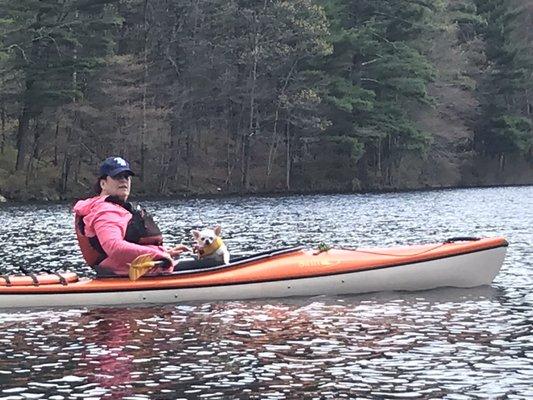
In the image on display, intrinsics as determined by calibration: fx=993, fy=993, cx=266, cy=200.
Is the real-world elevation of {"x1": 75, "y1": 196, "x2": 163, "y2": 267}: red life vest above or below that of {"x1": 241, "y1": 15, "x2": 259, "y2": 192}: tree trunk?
below

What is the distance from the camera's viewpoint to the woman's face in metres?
13.3

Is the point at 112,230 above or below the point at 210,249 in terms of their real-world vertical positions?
above

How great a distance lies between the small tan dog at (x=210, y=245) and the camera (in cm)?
1385

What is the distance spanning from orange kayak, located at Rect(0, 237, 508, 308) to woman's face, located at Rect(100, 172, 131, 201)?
1147 millimetres

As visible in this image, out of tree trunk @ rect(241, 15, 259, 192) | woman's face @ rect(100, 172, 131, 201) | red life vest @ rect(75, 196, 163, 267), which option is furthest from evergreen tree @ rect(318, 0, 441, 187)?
woman's face @ rect(100, 172, 131, 201)

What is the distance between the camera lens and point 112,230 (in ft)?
43.2

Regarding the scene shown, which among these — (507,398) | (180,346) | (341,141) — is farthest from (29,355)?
(341,141)

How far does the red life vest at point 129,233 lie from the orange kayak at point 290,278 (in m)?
0.37

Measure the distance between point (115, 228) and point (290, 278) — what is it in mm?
2553

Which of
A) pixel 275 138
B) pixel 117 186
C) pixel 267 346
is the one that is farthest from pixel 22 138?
pixel 267 346

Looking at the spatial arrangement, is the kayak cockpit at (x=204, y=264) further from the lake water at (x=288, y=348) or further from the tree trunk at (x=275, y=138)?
the tree trunk at (x=275, y=138)

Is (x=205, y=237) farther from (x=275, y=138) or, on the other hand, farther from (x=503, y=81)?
(x=503, y=81)

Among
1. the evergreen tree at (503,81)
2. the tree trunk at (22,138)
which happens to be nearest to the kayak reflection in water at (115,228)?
the tree trunk at (22,138)

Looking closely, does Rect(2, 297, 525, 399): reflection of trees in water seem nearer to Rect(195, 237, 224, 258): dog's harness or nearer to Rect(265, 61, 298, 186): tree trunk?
Rect(195, 237, 224, 258): dog's harness
